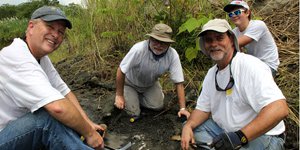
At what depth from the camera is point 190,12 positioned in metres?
5.11

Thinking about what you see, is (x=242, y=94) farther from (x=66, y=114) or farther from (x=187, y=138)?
(x=66, y=114)

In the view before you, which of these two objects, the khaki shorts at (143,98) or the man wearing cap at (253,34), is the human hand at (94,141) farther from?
the man wearing cap at (253,34)

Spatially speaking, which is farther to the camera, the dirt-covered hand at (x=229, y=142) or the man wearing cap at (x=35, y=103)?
the dirt-covered hand at (x=229, y=142)

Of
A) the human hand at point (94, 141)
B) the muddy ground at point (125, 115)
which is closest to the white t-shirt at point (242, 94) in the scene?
the muddy ground at point (125, 115)

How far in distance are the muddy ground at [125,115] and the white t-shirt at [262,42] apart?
0.92m

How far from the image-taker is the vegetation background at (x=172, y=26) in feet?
15.2

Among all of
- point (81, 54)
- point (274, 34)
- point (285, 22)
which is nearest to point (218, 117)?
point (274, 34)

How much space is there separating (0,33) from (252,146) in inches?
521

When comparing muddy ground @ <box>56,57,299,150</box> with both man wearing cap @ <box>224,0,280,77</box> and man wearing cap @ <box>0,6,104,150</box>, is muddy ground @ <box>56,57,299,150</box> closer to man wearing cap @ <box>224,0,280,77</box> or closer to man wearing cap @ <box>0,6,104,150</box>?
man wearing cap @ <box>224,0,280,77</box>

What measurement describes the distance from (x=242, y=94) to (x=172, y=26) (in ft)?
8.93

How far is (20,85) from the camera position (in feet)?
6.97

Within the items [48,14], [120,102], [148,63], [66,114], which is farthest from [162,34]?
[66,114]

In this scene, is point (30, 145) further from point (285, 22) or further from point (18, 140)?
point (285, 22)

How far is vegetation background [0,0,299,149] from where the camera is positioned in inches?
182
